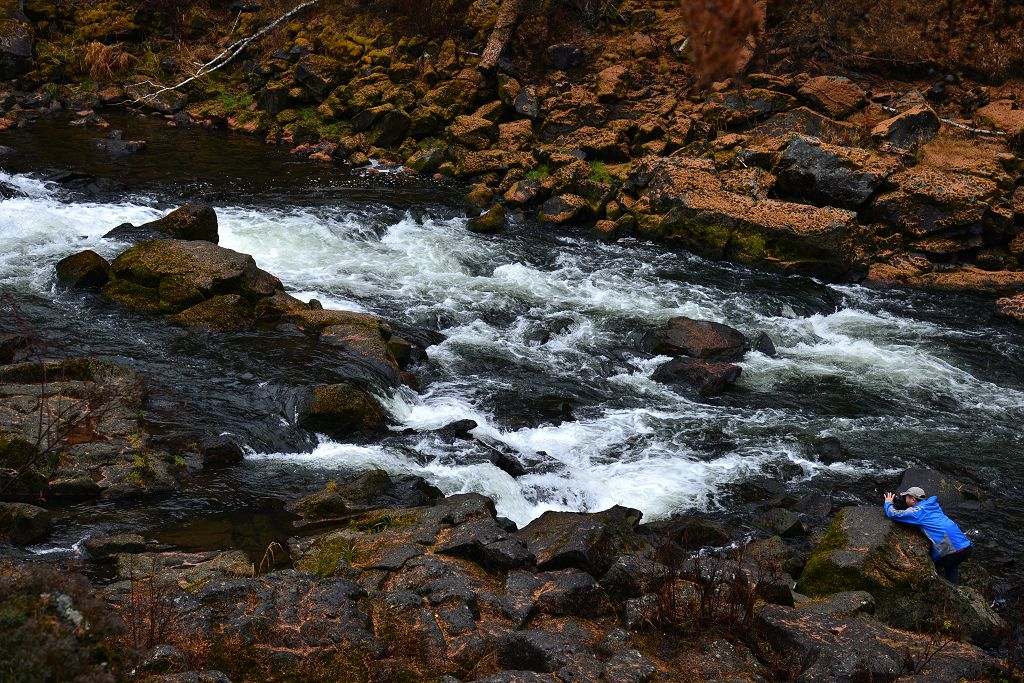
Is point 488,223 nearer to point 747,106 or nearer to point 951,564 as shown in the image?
point 747,106

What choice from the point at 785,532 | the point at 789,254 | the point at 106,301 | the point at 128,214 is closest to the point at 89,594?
the point at 785,532

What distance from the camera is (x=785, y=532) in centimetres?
823

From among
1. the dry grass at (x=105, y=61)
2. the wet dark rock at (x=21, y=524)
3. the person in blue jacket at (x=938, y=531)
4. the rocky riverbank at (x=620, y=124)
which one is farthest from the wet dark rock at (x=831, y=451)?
the dry grass at (x=105, y=61)

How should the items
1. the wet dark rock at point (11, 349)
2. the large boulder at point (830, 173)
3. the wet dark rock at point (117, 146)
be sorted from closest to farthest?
the wet dark rock at point (11, 349), the large boulder at point (830, 173), the wet dark rock at point (117, 146)

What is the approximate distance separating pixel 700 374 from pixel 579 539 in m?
5.06

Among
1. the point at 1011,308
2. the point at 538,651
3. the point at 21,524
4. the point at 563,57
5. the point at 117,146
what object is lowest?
the point at 117,146

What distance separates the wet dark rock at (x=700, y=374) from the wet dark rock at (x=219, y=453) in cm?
568

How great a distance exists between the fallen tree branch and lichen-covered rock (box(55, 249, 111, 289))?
13324 mm

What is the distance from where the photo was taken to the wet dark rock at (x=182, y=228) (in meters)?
13.4

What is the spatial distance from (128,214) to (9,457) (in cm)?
901

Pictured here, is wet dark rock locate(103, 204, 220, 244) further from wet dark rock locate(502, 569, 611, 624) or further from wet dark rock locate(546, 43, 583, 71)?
wet dark rock locate(546, 43, 583, 71)

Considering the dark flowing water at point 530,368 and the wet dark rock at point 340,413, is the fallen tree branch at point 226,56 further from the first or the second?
the wet dark rock at point 340,413

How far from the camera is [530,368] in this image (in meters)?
11.4

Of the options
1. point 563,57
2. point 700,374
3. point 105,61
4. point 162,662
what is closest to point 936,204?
point 700,374
